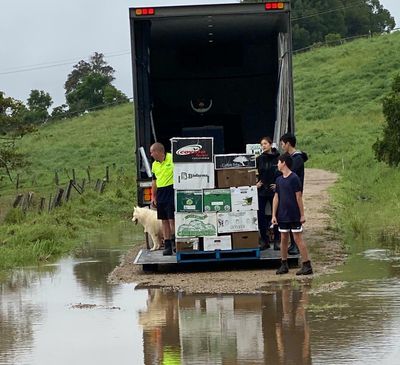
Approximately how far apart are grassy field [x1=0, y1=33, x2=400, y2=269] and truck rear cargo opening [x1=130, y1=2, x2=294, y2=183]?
2630 millimetres

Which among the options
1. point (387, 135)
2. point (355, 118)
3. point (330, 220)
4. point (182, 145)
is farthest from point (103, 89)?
point (182, 145)

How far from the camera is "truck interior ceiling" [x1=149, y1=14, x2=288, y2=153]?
52.7 ft

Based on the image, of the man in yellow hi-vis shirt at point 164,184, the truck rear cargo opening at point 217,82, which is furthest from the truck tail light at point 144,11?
the man in yellow hi-vis shirt at point 164,184

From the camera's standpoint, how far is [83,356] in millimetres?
8258

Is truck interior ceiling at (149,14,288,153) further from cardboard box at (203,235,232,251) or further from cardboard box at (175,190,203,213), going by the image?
cardboard box at (203,235,232,251)

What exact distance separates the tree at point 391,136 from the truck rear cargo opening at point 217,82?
12122 mm

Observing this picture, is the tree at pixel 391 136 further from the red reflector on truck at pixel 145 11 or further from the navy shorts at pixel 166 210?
the navy shorts at pixel 166 210

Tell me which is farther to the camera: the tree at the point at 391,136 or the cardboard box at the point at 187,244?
the tree at the point at 391,136

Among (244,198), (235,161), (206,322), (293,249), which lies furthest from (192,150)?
(206,322)

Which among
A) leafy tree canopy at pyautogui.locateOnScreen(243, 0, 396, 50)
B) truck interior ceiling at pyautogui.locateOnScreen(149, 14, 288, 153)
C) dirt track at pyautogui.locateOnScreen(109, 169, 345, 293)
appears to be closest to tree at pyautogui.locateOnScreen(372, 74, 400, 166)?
dirt track at pyautogui.locateOnScreen(109, 169, 345, 293)

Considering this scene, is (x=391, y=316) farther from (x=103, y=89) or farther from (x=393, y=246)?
(x=103, y=89)

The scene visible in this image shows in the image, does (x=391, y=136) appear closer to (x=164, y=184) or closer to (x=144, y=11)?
(x=144, y=11)

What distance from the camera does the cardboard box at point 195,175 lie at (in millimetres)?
12688

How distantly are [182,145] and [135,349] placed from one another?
480cm
